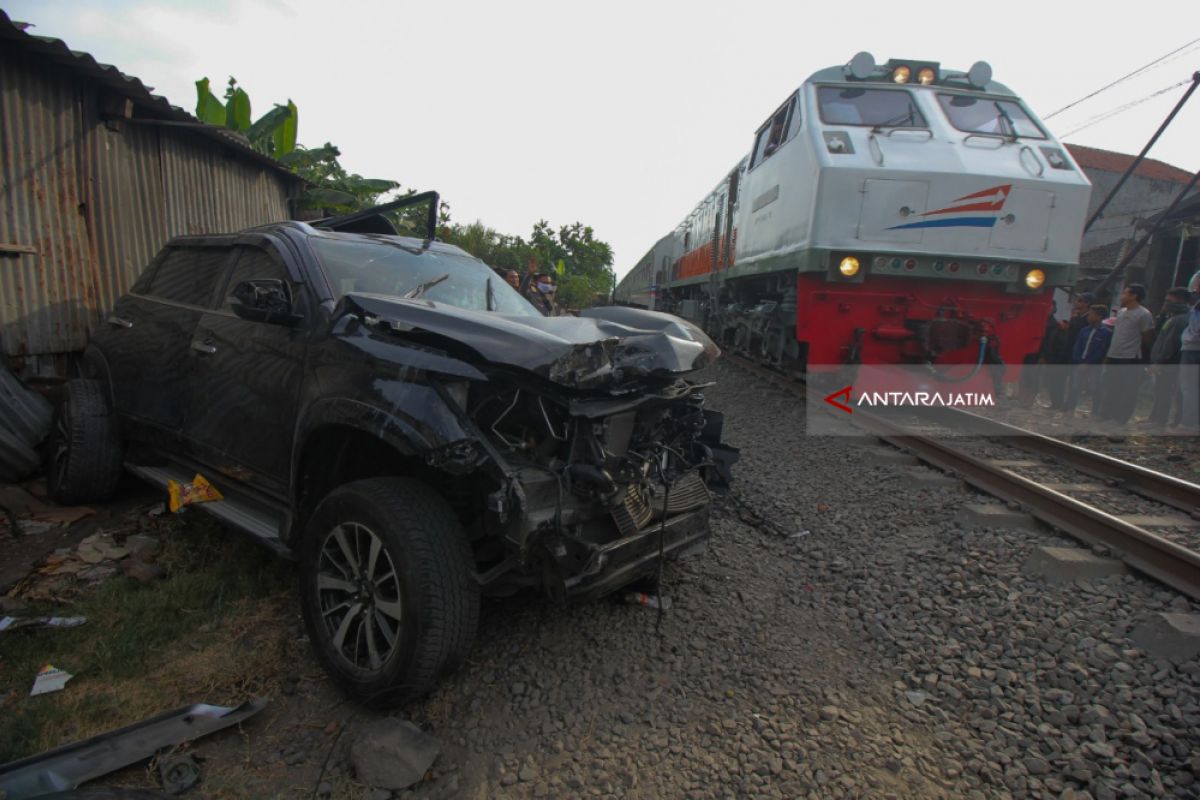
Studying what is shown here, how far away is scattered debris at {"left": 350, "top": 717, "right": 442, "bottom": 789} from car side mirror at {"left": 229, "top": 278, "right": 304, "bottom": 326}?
1.71 metres

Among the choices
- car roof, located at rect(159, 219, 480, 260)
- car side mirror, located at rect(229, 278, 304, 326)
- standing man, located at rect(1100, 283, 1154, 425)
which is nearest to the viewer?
car side mirror, located at rect(229, 278, 304, 326)

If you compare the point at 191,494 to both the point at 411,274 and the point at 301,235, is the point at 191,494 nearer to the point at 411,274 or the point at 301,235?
the point at 301,235

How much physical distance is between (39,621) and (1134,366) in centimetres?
1049

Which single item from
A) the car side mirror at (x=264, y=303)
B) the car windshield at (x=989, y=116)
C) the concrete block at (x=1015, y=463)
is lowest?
the concrete block at (x=1015, y=463)

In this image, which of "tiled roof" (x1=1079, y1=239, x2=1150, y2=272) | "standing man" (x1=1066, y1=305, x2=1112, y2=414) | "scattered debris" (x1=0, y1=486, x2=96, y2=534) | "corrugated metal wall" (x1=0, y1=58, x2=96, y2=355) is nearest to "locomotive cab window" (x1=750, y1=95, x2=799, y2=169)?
"standing man" (x1=1066, y1=305, x2=1112, y2=414)

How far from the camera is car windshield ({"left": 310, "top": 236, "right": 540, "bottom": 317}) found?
3.24m

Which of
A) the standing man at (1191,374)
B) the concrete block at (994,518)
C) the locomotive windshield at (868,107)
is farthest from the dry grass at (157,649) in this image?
the standing man at (1191,374)

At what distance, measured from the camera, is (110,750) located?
2.10 meters

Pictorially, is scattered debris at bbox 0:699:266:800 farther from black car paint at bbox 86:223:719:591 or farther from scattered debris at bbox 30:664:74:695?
black car paint at bbox 86:223:719:591

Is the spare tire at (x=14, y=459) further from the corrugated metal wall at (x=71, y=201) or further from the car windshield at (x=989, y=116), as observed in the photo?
the car windshield at (x=989, y=116)

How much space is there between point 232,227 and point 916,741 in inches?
352

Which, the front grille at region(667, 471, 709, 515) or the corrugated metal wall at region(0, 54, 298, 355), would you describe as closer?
the front grille at region(667, 471, 709, 515)

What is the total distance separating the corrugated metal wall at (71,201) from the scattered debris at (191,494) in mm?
2986

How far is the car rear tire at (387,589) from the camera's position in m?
2.23
